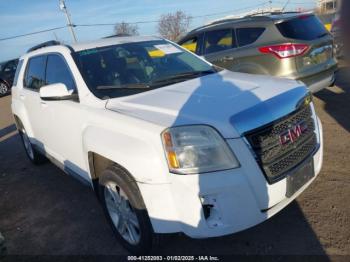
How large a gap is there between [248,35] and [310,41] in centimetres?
108

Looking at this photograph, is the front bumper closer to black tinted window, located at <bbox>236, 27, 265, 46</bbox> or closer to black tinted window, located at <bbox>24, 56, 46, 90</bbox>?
black tinted window, located at <bbox>24, 56, 46, 90</bbox>

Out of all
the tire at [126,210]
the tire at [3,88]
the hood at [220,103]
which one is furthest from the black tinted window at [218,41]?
the tire at [3,88]

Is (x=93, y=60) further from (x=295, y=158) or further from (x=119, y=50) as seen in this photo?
(x=295, y=158)

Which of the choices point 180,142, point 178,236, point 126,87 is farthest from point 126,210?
point 126,87

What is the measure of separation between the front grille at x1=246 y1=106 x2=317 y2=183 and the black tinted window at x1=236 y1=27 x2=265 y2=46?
11.7 feet

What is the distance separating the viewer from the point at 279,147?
278 centimetres

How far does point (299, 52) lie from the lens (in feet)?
→ 19.2

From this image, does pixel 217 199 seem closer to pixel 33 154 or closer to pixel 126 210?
pixel 126 210

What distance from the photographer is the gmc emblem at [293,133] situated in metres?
2.82

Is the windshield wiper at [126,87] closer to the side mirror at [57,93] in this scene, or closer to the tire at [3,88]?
the side mirror at [57,93]

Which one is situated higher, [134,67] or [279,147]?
[134,67]

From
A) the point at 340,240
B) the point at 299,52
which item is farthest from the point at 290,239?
the point at 299,52

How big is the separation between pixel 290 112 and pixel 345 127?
124 inches

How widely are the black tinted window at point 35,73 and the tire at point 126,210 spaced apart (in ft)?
7.23
